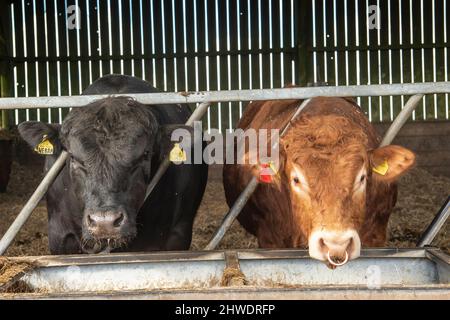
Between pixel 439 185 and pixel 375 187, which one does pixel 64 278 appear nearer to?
pixel 375 187

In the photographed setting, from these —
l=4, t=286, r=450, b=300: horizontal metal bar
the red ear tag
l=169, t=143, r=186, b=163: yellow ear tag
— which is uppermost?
l=169, t=143, r=186, b=163: yellow ear tag

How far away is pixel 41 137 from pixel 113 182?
642 mm

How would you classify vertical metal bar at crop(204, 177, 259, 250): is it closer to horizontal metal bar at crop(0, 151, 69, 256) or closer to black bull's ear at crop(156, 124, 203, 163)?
black bull's ear at crop(156, 124, 203, 163)

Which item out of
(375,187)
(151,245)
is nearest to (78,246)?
(151,245)

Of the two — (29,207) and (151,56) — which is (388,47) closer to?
(151,56)

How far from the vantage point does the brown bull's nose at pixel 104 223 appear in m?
3.58

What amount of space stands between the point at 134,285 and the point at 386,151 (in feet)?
4.82

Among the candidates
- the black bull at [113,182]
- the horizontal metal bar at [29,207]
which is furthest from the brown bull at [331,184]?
the horizontal metal bar at [29,207]

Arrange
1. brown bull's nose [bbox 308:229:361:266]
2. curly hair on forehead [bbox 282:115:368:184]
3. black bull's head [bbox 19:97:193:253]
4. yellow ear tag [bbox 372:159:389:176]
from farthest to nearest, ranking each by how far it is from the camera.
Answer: yellow ear tag [bbox 372:159:389:176], black bull's head [bbox 19:97:193:253], curly hair on forehead [bbox 282:115:368:184], brown bull's nose [bbox 308:229:361:266]

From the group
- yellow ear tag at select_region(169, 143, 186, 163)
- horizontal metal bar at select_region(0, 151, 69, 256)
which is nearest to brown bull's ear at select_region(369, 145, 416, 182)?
yellow ear tag at select_region(169, 143, 186, 163)

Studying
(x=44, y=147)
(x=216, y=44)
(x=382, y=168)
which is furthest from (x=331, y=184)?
(x=216, y=44)

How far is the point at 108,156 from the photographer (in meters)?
3.84

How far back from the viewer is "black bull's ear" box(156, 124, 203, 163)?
426 cm

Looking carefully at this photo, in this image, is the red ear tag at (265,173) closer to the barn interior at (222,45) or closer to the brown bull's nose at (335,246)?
the brown bull's nose at (335,246)
